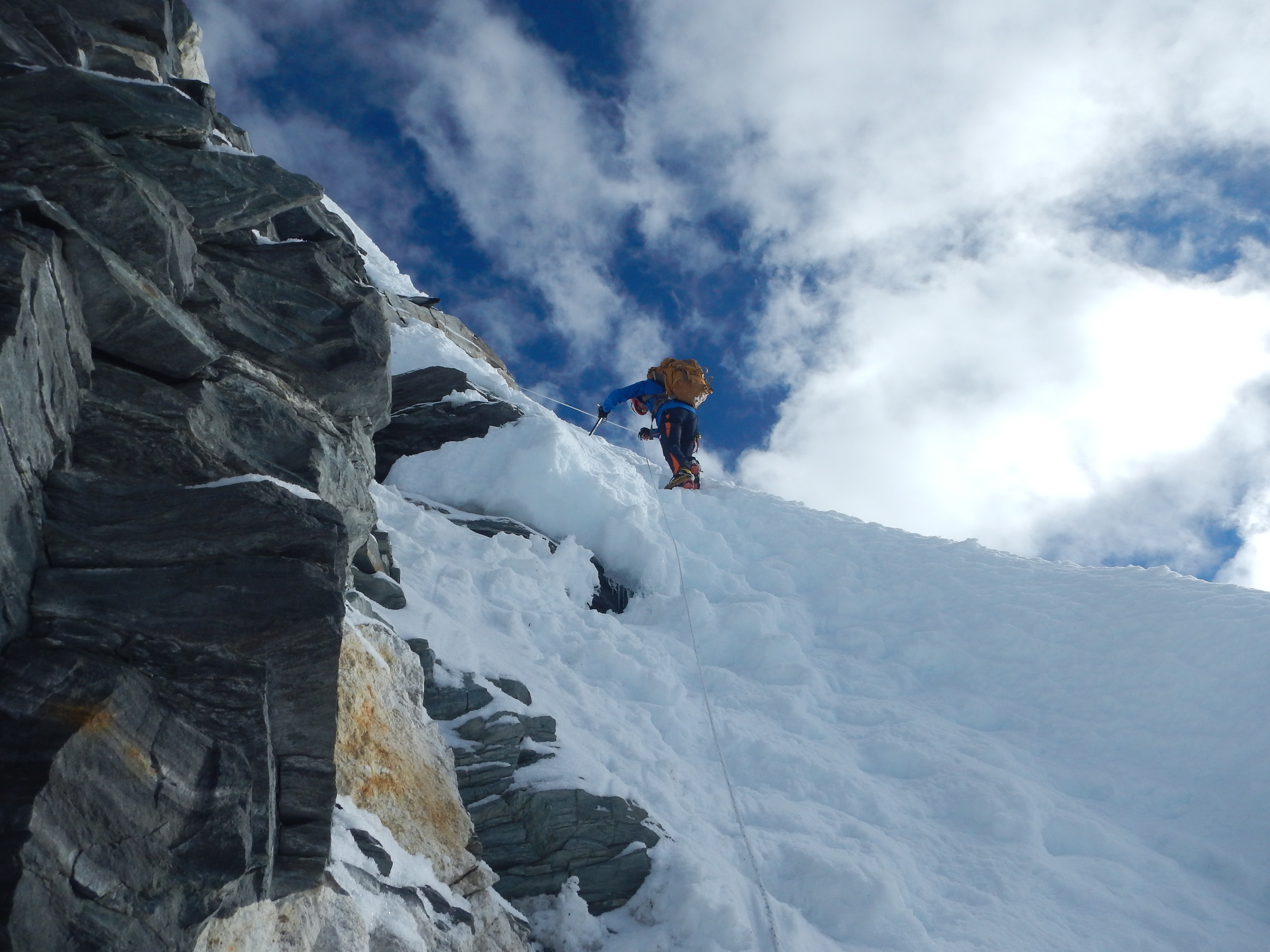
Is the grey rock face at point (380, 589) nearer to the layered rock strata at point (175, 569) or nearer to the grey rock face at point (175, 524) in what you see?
the layered rock strata at point (175, 569)

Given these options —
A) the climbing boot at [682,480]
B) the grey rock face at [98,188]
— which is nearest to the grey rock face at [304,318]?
the grey rock face at [98,188]

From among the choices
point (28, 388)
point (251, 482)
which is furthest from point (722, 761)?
point (28, 388)

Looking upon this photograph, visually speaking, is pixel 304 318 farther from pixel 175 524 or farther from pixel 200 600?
pixel 200 600

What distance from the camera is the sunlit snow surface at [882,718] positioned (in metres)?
7.20

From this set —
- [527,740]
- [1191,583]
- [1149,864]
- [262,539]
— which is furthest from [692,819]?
[1191,583]

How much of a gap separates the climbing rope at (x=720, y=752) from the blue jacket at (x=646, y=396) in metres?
3.10

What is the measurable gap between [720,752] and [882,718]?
284 cm

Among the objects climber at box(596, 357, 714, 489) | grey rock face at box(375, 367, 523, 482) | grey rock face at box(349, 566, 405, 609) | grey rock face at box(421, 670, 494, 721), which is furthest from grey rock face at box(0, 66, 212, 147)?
climber at box(596, 357, 714, 489)

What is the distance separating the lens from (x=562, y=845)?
7.11 meters

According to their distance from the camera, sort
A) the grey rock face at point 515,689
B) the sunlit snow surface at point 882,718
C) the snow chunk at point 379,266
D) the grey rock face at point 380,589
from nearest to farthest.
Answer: the sunlit snow surface at point 882,718 < the grey rock face at point 515,689 < the grey rock face at point 380,589 < the snow chunk at point 379,266

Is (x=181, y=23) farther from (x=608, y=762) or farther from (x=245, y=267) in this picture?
(x=608, y=762)

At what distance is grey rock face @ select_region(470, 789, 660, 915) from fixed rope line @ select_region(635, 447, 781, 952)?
3.11 feet

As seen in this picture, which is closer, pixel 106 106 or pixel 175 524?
pixel 175 524

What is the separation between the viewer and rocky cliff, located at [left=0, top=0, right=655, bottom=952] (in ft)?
11.5
